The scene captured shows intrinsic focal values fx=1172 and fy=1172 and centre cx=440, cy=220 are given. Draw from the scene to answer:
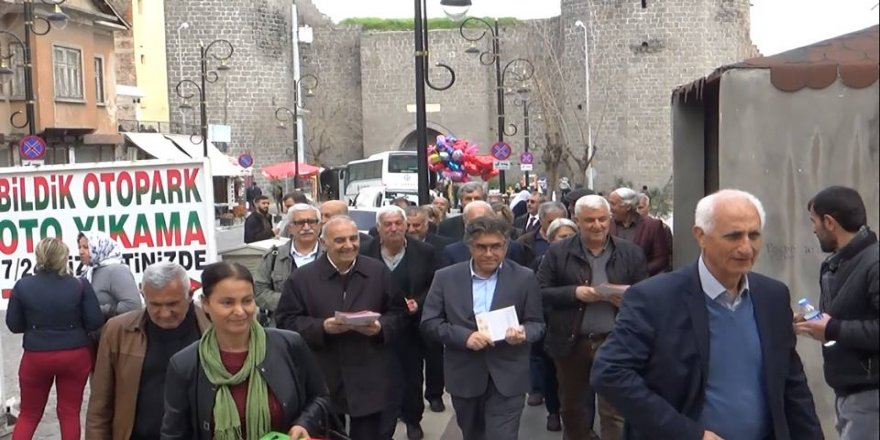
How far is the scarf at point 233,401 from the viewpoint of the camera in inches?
161

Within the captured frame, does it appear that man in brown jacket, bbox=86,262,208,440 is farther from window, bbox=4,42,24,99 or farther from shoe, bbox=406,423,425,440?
window, bbox=4,42,24,99

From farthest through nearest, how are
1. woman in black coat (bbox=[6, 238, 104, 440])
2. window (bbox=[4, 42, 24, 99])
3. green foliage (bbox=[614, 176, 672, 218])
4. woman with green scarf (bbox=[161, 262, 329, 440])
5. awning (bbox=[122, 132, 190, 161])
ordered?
awning (bbox=[122, 132, 190, 161]) → green foliage (bbox=[614, 176, 672, 218]) → window (bbox=[4, 42, 24, 99]) → woman in black coat (bbox=[6, 238, 104, 440]) → woman with green scarf (bbox=[161, 262, 329, 440])

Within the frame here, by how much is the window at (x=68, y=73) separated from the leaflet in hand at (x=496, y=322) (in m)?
27.8

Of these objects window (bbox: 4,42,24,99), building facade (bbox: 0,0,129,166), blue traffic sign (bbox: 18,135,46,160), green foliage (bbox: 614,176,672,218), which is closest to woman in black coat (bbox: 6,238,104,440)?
blue traffic sign (bbox: 18,135,46,160)

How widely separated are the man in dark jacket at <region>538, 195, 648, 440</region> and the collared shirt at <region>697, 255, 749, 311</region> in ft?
9.77

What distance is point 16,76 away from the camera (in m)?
30.4

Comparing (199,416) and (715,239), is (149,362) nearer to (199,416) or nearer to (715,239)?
(199,416)

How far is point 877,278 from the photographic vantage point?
13.2 ft

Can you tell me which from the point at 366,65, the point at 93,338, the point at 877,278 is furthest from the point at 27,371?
the point at 366,65

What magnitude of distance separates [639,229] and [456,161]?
21.4m

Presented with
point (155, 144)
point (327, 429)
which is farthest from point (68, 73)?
point (327, 429)

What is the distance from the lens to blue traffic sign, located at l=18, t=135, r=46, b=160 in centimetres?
1992

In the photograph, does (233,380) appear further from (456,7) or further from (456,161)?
(456,161)

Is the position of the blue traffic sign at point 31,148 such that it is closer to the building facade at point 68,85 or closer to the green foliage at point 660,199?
the building facade at point 68,85
